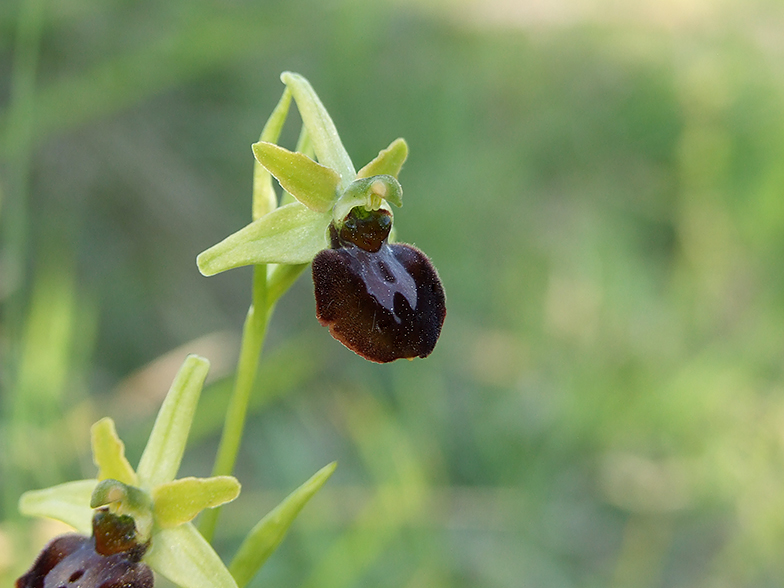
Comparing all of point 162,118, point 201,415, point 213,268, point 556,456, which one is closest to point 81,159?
point 162,118

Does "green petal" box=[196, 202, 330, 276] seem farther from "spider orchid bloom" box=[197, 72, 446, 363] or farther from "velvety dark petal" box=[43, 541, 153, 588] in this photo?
"velvety dark petal" box=[43, 541, 153, 588]

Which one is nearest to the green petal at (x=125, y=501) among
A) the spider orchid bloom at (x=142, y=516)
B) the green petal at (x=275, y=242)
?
the spider orchid bloom at (x=142, y=516)

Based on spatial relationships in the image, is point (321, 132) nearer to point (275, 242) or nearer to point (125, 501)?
point (275, 242)

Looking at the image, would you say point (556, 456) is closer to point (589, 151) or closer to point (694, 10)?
point (589, 151)

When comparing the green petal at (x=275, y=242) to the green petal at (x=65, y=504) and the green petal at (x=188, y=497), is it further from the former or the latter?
the green petal at (x=65, y=504)

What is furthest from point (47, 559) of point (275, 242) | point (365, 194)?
point (365, 194)

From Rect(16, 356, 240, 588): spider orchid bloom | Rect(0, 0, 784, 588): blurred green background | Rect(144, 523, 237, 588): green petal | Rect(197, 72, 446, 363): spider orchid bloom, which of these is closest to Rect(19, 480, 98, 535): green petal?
Rect(16, 356, 240, 588): spider orchid bloom
